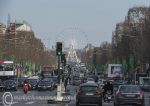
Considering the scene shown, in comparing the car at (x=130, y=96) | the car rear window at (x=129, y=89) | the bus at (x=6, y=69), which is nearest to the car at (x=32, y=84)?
the bus at (x=6, y=69)

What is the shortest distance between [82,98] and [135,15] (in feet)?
229

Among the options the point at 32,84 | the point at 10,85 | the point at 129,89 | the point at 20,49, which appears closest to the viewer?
the point at 129,89

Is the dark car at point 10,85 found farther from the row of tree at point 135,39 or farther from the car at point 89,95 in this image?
the car at point 89,95

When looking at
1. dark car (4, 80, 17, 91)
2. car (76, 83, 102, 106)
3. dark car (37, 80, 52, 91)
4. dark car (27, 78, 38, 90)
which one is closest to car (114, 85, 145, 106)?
car (76, 83, 102, 106)

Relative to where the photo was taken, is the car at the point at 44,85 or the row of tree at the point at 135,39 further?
the row of tree at the point at 135,39

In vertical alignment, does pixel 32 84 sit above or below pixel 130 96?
above

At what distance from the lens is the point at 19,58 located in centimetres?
12900

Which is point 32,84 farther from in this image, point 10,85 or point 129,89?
point 129,89

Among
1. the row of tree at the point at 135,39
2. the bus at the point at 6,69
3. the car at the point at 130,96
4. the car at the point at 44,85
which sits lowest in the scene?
the car at the point at 130,96

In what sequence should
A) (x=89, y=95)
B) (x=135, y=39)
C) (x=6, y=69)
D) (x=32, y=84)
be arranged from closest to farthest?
(x=89, y=95), (x=32, y=84), (x=6, y=69), (x=135, y=39)

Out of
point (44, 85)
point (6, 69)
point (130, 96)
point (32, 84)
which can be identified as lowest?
point (130, 96)

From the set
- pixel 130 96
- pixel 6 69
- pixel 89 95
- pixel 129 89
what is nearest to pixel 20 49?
pixel 6 69

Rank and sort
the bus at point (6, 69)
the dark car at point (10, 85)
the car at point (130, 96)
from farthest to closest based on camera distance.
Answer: the bus at point (6, 69) → the dark car at point (10, 85) → the car at point (130, 96)

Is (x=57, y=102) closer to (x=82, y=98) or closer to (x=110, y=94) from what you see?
(x=82, y=98)
